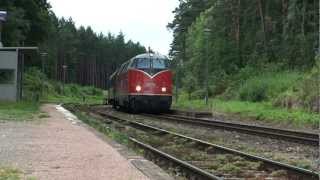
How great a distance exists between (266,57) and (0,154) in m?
50.1

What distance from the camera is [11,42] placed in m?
63.6

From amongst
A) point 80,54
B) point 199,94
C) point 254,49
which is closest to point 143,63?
point 199,94

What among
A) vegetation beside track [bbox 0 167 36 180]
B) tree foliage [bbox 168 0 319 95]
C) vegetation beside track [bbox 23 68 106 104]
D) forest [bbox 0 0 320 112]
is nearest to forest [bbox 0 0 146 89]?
vegetation beside track [bbox 23 68 106 104]

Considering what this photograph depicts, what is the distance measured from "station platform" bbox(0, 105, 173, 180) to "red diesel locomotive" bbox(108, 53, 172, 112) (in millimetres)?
18505

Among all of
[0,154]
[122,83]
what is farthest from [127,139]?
[122,83]

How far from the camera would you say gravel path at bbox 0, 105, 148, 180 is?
1048 centimetres

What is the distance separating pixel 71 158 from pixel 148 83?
25.3 m

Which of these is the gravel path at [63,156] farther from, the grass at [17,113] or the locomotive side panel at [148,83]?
the locomotive side panel at [148,83]

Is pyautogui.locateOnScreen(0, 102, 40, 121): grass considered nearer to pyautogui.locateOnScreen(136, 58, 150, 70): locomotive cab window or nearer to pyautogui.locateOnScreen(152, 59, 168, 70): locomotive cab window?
pyautogui.locateOnScreen(136, 58, 150, 70): locomotive cab window

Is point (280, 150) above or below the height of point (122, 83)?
below

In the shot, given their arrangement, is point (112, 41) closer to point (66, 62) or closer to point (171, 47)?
point (66, 62)

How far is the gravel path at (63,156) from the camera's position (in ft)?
34.4

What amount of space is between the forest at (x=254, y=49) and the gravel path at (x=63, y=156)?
805 inches

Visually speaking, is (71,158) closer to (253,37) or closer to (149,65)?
(149,65)
